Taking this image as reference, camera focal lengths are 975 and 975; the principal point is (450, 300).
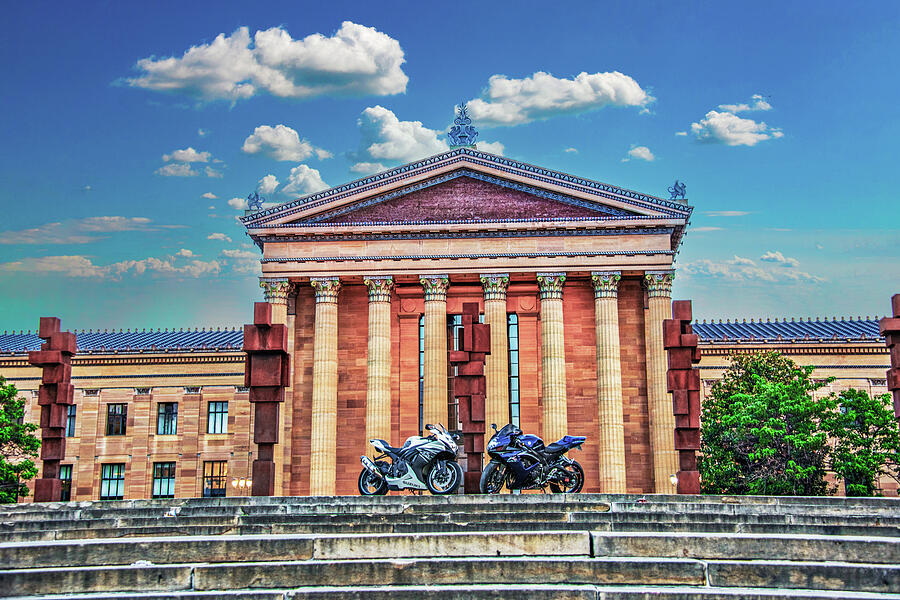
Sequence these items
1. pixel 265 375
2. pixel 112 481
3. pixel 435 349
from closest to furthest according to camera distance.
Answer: pixel 265 375 → pixel 435 349 → pixel 112 481

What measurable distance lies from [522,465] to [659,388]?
19.2 metres

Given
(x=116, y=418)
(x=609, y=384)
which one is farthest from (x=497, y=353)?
(x=116, y=418)

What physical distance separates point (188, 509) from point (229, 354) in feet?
115

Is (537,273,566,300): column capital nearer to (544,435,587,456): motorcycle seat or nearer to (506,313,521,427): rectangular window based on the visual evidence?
(506,313,521,427): rectangular window

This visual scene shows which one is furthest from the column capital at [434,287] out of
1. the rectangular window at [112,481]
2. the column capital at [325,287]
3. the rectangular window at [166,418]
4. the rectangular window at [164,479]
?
the rectangular window at [112,481]

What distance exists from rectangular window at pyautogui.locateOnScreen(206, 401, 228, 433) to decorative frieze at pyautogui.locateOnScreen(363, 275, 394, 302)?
12.3 meters

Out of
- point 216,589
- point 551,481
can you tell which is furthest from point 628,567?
point 551,481

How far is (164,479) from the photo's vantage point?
181 feet

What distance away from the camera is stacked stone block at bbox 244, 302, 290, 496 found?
2795 centimetres

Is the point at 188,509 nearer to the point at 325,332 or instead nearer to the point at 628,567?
the point at 628,567

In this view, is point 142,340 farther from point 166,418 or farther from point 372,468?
point 372,468

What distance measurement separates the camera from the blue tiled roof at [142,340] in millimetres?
59094

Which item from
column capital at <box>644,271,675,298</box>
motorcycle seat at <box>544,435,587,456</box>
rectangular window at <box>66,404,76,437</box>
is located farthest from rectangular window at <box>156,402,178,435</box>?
motorcycle seat at <box>544,435,587,456</box>

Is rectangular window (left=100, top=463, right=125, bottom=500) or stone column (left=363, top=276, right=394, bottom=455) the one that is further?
rectangular window (left=100, top=463, right=125, bottom=500)
